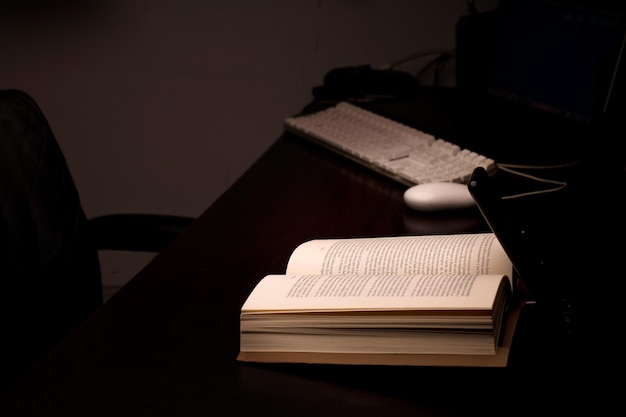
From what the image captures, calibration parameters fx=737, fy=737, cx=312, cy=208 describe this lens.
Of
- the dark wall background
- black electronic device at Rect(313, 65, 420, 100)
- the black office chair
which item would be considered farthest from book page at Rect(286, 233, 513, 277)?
the dark wall background

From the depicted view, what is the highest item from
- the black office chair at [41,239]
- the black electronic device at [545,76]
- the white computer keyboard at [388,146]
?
the black electronic device at [545,76]

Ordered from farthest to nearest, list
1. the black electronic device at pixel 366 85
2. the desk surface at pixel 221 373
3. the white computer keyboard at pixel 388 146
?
the black electronic device at pixel 366 85
the white computer keyboard at pixel 388 146
the desk surface at pixel 221 373

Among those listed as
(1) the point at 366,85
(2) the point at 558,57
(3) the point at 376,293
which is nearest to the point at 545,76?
(2) the point at 558,57

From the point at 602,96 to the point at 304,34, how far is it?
34.2 inches

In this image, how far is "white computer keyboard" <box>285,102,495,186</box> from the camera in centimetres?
107

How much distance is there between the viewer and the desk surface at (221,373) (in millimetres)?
594

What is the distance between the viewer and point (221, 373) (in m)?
0.65

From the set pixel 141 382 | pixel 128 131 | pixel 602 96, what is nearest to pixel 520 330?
pixel 141 382

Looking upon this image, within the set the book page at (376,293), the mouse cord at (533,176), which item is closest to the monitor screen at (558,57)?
the mouse cord at (533,176)

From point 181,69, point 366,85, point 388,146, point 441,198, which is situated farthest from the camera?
point 181,69

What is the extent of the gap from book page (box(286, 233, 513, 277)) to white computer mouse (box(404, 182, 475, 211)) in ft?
0.50

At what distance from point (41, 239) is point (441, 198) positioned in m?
0.55

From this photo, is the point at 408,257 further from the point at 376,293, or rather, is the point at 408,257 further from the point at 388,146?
the point at 388,146

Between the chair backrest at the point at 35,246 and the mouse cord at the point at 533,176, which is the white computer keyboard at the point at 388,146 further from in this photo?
the chair backrest at the point at 35,246
